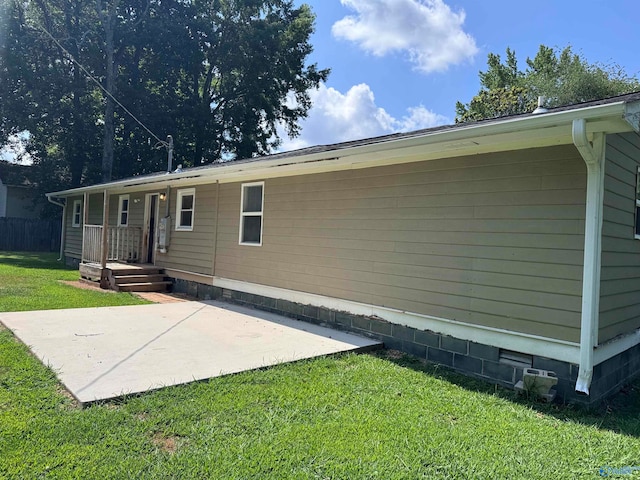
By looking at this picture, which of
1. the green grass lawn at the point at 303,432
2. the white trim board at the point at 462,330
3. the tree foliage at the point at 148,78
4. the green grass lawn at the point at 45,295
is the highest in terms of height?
the tree foliage at the point at 148,78

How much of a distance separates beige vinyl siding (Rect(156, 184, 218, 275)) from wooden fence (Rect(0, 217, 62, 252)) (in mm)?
13806

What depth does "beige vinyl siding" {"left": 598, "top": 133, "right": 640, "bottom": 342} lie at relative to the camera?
13.4 feet

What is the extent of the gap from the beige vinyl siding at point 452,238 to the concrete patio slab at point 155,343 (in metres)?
0.93

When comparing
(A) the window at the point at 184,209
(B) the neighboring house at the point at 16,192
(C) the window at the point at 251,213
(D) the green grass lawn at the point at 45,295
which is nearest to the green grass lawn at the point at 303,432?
(D) the green grass lawn at the point at 45,295

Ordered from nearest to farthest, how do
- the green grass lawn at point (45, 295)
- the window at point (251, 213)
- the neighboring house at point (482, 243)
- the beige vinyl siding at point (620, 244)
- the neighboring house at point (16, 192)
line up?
the neighboring house at point (482, 243) < the beige vinyl siding at point (620, 244) < the green grass lawn at point (45, 295) < the window at point (251, 213) < the neighboring house at point (16, 192)

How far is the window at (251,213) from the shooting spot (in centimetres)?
774

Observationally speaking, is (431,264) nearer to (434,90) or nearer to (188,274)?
(188,274)

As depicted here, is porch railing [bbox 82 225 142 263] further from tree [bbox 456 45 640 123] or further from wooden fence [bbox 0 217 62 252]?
tree [bbox 456 45 640 123]

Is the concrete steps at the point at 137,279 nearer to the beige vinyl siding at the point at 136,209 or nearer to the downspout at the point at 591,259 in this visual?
the beige vinyl siding at the point at 136,209

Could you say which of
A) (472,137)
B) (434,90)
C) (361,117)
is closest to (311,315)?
(472,137)

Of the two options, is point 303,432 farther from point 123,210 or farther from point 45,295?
point 123,210

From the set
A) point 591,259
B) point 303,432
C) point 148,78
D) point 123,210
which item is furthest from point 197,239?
point 148,78

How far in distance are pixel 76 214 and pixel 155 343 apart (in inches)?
513

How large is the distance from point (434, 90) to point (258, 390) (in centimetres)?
2024
